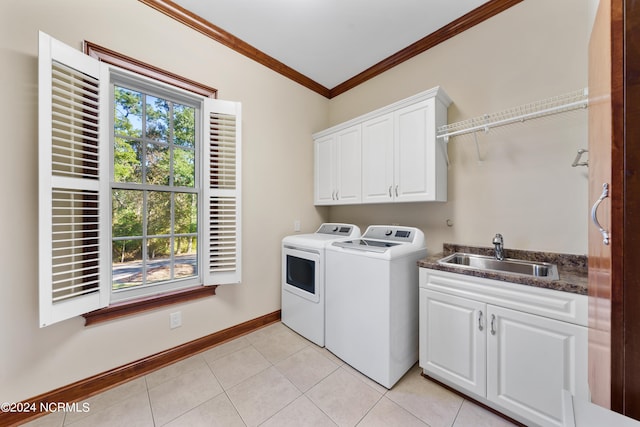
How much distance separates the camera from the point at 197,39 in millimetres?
2059

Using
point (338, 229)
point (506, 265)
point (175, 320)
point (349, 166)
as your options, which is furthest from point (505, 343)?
point (175, 320)

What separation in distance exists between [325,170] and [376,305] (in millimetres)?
1650

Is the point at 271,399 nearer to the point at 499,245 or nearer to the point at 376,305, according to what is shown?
the point at 376,305

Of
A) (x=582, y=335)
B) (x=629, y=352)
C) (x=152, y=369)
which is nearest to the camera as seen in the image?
(x=629, y=352)

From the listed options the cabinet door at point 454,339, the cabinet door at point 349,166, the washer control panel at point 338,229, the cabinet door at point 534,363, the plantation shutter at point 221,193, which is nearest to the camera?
the cabinet door at point 534,363

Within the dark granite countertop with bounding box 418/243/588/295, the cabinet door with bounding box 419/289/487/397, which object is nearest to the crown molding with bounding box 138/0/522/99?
the dark granite countertop with bounding box 418/243/588/295

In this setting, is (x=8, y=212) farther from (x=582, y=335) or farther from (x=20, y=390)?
(x=582, y=335)

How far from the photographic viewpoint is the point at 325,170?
9.25ft

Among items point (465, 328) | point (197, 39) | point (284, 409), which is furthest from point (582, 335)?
point (197, 39)

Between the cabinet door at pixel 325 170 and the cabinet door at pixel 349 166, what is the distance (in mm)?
75

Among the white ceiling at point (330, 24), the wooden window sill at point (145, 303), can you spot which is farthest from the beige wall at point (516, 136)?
the wooden window sill at point (145, 303)

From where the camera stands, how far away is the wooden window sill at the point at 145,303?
161 cm

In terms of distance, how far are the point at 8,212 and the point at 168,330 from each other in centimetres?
123

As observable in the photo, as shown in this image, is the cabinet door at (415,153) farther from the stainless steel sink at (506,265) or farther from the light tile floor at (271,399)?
the light tile floor at (271,399)
